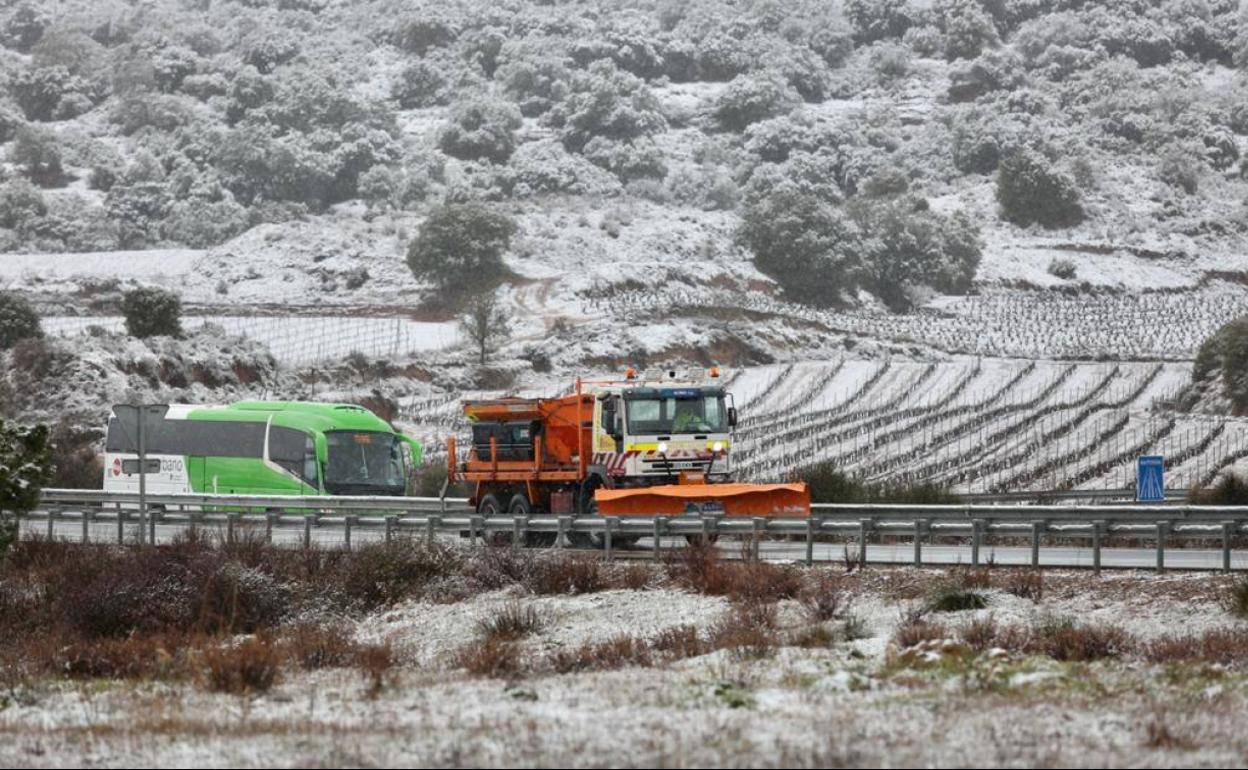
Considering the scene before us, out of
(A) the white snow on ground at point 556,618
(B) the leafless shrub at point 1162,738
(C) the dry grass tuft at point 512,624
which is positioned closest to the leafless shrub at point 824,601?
(A) the white snow on ground at point 556,618

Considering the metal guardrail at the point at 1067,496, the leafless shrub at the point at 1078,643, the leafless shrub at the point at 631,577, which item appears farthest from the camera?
the metal guardrail at the point at 1067,496

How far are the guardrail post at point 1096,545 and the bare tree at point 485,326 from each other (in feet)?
214

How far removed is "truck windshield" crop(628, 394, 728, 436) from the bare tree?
2224 inches

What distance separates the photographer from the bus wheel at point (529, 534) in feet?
101

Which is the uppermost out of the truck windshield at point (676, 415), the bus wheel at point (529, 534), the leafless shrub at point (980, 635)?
the truck windshield at point (676, 415)

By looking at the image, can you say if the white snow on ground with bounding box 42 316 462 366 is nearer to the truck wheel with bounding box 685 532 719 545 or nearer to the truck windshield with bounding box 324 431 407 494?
the truck windshield with bounding box 324 431 407 494

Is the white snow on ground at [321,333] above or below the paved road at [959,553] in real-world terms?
above

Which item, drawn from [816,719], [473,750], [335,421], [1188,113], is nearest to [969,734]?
[816,719]

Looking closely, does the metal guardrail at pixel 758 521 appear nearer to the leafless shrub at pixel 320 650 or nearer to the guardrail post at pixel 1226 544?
the guardrail post at pixel 1226 544

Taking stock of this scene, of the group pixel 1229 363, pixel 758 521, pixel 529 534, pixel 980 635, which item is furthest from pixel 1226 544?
pixel 1229 363

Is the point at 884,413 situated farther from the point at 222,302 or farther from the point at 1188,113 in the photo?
the point at 1188,113

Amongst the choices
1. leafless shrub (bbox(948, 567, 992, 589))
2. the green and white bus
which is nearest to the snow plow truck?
leafless shrub (bbox(948, 567, 992, 589))

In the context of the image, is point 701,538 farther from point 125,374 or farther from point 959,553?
point 125,374

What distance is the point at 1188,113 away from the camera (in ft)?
584
